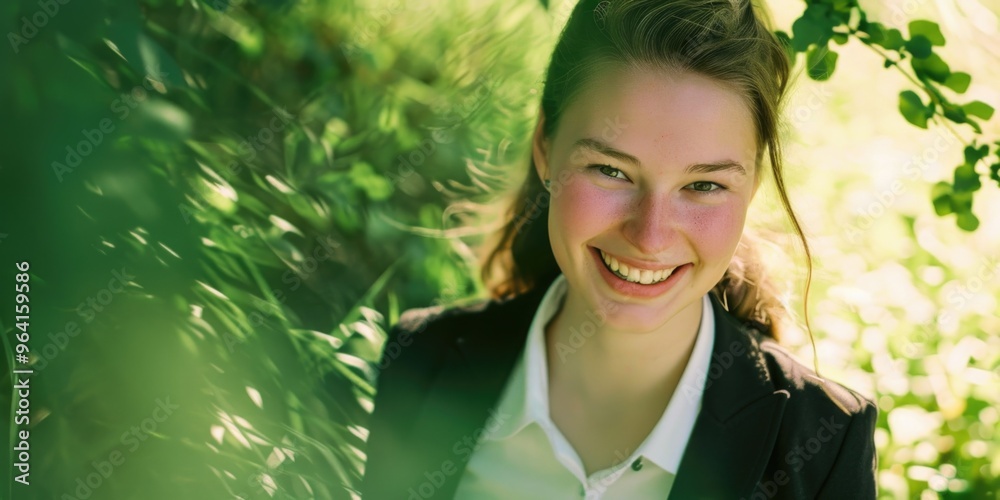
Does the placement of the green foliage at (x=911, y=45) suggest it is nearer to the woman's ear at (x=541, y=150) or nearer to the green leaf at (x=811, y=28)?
the green leaf at (x=811, y=28)

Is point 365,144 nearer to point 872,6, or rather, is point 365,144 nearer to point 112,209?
point 112,209

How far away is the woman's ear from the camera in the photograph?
5.17 ft

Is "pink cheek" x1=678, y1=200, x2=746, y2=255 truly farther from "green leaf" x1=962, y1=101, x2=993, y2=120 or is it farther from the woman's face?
"green leaf" x1=962, y1=101, x2=993, y2=120

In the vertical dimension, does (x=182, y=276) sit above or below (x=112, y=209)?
below

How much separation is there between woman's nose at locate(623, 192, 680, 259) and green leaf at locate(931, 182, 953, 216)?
0.41 metres

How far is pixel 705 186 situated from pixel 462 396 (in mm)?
598

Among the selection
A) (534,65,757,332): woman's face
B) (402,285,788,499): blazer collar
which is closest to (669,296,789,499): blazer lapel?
(402,285,788,499): blazer collar

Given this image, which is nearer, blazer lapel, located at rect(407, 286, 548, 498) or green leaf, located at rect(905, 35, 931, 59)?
green leaf, located at rect(905, 35, 931, 59)

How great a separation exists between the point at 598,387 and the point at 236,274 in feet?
2.19

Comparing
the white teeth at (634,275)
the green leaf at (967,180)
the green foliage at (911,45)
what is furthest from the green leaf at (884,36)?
the white teeth at (634,275)

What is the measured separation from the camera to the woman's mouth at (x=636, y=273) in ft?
4.63

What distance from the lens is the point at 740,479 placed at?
145 centimetres

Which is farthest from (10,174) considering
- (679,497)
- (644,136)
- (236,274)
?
(679,497)

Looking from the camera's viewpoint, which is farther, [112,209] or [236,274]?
[236,274]
